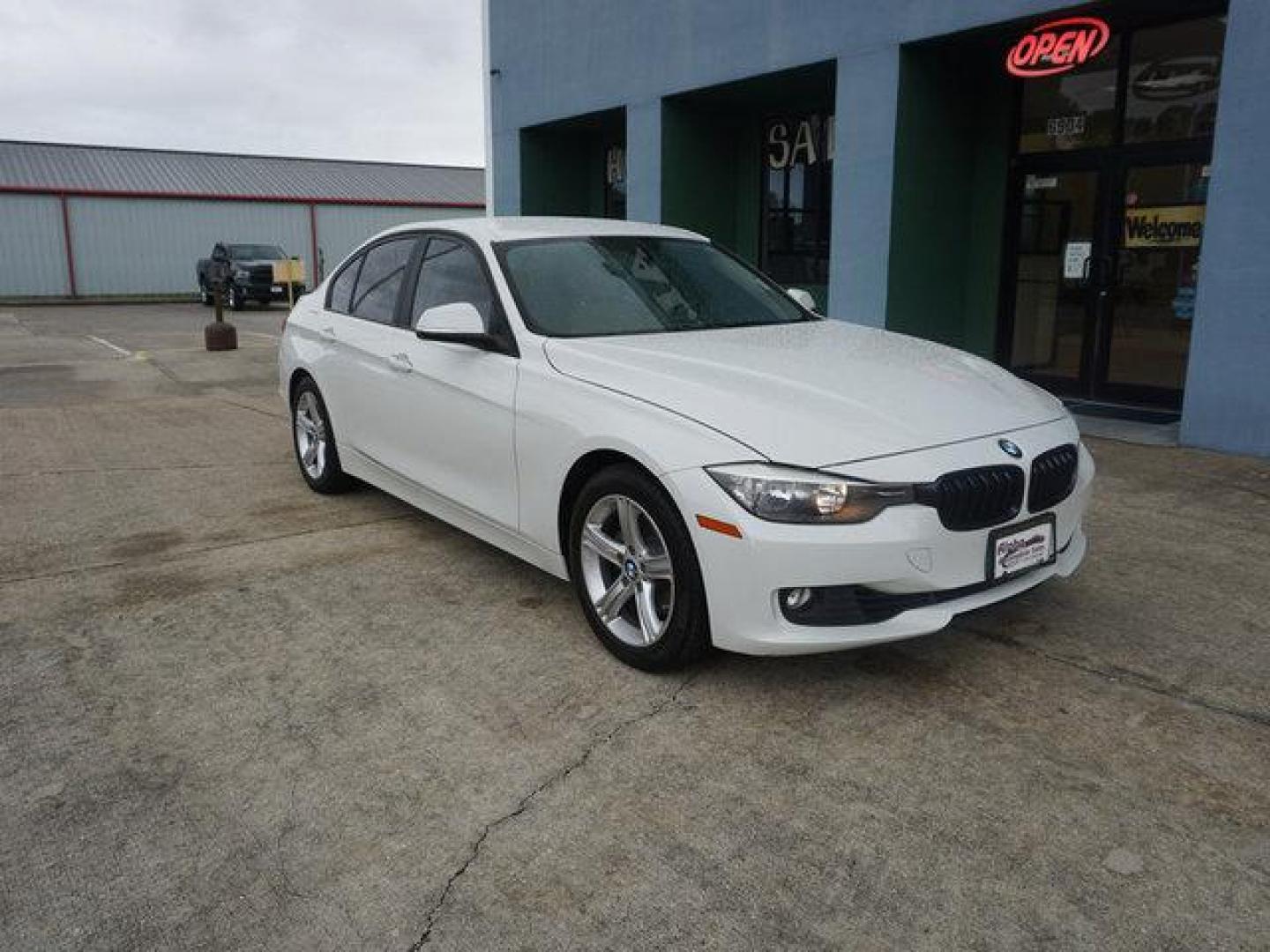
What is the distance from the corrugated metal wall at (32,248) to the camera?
3033 cm

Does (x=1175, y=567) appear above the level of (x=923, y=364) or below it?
below

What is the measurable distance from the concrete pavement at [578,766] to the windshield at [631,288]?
1182 millimetres

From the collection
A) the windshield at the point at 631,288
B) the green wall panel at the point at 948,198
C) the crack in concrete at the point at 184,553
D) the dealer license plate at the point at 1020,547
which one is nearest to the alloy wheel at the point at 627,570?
the windshield at the point at 631,288

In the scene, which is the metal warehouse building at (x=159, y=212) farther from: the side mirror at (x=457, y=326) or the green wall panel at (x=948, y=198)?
the side mirror at (x=457, y=326)

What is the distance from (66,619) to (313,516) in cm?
165

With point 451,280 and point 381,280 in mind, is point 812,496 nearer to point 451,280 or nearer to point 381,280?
point 451,280

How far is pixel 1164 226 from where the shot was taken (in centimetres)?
847

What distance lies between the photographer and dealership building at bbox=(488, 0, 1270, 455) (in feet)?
23.3

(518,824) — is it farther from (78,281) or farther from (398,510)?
(78,281)

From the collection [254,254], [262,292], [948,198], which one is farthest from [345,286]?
[254,254]

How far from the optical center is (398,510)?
5758 mm

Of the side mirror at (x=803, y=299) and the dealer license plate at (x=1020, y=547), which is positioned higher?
the side mirror at (x=803, y=299)

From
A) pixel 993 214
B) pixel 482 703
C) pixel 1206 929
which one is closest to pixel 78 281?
pixel 993 214

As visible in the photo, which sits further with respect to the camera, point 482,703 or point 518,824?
point 482,703
